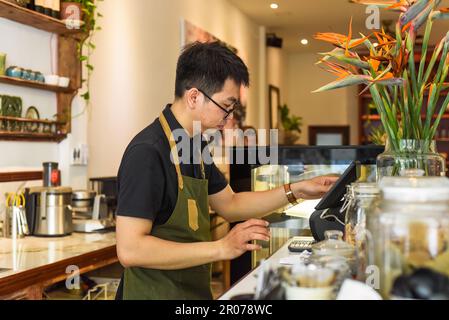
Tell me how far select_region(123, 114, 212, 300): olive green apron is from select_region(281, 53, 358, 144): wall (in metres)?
10.3

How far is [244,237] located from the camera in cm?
158

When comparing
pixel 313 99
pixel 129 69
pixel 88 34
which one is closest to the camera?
pixel 88 34

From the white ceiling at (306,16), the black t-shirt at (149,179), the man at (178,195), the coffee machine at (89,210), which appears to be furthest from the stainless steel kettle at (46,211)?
the white ceiling at (306,16)

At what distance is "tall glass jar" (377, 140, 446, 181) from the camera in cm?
164

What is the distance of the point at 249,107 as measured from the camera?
8805 millimetres

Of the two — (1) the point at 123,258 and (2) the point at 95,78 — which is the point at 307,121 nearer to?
(2) the point at 95,78

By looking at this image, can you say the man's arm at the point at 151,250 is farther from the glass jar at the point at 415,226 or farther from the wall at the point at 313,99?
the wall at the point at 313,99

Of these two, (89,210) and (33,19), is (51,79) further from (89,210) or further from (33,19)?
(89,210)

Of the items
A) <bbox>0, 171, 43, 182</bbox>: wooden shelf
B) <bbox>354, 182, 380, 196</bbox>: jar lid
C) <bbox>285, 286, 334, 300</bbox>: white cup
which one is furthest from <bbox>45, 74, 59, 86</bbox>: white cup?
<bbox>285, 286, 334, 300</bbox>: white cup

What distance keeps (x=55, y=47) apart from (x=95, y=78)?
53 cm

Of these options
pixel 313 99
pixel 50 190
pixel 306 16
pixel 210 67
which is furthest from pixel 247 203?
pixel 313 99

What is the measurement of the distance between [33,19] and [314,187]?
2249mm

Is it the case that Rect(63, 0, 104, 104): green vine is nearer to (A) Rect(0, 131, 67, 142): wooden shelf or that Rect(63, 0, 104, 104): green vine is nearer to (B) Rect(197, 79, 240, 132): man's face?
(A) Rect(0, 131, 67, 142): wooden shelf
